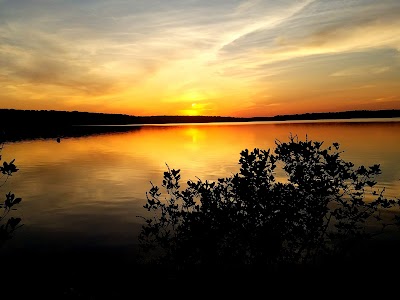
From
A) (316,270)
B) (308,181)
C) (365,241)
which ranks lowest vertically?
(365,241)

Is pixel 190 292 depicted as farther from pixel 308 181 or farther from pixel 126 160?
pixel 126 160

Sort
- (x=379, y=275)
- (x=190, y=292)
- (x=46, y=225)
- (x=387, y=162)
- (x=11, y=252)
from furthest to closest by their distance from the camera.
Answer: (x=387, y=162), (x=46, y=225), (x=11, y=252), (x=379, y=275), (x=190, y=292)

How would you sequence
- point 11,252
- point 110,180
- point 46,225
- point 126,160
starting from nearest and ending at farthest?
1. point 11,252
2. point 46,225
3. point 110,180
4. point 126,160

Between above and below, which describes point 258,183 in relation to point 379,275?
above

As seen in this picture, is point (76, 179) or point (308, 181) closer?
point (308, 181)

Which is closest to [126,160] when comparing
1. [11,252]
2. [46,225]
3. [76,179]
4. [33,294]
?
[76,179]

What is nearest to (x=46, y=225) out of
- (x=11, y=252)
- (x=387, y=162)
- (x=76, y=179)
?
(x=11, y=252)

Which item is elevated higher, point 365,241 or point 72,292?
point 72,292

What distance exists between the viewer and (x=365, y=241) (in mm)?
18875

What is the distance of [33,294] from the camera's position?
537 inches

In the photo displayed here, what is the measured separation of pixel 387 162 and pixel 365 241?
34.8 meters

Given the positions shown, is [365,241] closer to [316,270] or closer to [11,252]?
[316,270]

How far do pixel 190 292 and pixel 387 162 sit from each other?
46.7 m

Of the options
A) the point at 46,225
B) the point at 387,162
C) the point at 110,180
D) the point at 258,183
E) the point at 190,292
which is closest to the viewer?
the point at 190,292
